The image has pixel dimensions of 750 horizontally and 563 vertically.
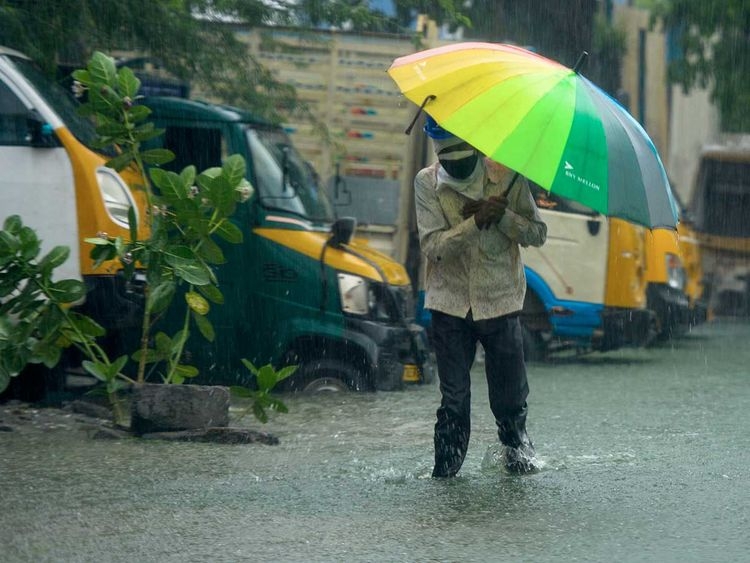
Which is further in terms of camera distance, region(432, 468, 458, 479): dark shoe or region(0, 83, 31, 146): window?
region(0, 83, 31, 146): window

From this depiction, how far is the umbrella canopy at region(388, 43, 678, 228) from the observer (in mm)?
5613

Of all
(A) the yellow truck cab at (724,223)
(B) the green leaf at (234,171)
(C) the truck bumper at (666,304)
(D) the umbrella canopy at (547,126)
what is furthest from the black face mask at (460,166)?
(A) the yellow truck cab at (724,223)

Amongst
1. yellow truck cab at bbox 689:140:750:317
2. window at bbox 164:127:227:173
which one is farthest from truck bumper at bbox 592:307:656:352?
yellow truck cab at bbox 689:140:750:317

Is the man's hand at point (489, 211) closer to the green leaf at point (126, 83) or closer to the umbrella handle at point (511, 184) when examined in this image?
the umbrella handle at point (511, 184)

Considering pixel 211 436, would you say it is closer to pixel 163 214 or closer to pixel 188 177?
pixel 163 214

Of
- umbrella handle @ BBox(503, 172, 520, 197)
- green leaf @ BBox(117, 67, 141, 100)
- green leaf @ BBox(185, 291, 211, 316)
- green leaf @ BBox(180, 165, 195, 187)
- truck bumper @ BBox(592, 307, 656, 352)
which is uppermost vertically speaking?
green leaf @ BBox(117, 67, 141, 100)

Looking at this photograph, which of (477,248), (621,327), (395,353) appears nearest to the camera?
A: (477,248)

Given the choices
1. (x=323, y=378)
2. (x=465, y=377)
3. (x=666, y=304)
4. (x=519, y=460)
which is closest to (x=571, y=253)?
(x=666, y=304)

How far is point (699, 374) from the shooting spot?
11906 mm

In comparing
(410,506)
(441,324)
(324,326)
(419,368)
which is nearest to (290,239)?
(324,326)

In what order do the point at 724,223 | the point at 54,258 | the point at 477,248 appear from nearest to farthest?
the point at 477,248
the point at 54,258
the point at 724,223

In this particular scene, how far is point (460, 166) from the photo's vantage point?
635 cm

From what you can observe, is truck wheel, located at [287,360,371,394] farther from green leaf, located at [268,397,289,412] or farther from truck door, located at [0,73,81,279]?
green leaf, located at [268,397,289,412]

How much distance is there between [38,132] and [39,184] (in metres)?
0.33
